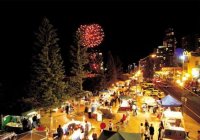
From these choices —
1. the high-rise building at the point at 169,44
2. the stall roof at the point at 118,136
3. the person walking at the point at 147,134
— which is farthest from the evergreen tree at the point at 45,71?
the high-rise building at the point at 169,44

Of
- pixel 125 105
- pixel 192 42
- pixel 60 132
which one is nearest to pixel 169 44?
pixel 192 42

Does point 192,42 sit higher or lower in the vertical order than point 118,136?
higher

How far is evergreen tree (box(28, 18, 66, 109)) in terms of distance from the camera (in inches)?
1129

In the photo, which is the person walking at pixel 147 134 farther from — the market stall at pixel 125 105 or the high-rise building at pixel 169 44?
the high-rise building at pixel 169 44

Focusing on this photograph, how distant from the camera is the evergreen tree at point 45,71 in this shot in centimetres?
2869

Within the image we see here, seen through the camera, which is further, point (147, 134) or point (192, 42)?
point (192, 42)

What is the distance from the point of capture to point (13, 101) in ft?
128

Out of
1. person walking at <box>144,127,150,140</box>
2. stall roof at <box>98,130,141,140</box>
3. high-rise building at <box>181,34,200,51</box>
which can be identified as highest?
high-rise building at <box>181,34,200,51</box>

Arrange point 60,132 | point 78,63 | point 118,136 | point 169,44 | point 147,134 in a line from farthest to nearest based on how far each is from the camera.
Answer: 1. point 169,44
2. point 78,63
3. point 147,134
4. point 60,132
5. point 118,136

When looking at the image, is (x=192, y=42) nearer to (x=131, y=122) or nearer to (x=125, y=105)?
(x=125, y=105)

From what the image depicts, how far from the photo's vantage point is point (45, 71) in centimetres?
2923

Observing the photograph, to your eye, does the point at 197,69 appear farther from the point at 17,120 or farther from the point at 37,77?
the point at 17,120

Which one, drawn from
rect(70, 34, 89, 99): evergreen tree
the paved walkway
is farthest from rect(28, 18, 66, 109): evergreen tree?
rect(70, 34, 89, 99): evergreen tree

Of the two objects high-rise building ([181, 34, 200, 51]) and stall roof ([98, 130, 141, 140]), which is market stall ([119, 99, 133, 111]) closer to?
stall roof ([98, 130, 141, 140])
